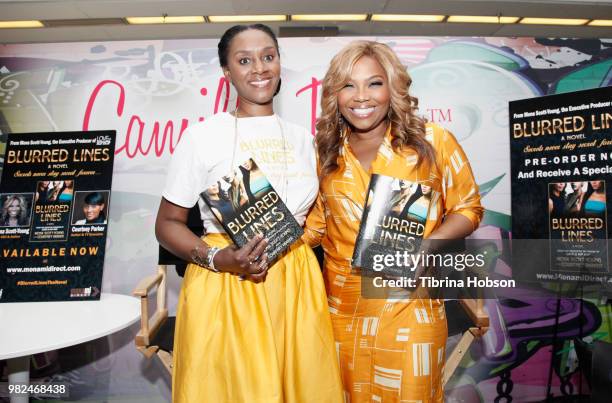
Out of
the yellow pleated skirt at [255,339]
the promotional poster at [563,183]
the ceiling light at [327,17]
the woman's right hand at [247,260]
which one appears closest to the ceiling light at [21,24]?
the ceiling light at [327,17]

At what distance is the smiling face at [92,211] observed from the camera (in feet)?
9.16

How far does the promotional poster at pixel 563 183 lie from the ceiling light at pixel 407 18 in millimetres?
1755

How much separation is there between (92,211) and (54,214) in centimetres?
23

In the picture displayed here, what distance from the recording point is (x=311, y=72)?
3.13m

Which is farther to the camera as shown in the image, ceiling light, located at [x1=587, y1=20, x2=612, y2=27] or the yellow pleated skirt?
ceiling light, located at [x1=587, y1=20, x2=612, y2=27]

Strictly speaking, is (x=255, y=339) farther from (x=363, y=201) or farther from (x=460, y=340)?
(x=460, y=340)

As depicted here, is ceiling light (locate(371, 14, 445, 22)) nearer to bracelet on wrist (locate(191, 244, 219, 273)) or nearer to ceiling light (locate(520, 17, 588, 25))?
ceiling light (locate(520, 17, 588, 25))

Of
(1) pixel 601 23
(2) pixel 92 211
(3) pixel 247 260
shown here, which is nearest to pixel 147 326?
(2) pixel 92 211

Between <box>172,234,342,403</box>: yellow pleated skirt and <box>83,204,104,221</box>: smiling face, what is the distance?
5.00 ft

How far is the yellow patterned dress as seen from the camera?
5.05ft

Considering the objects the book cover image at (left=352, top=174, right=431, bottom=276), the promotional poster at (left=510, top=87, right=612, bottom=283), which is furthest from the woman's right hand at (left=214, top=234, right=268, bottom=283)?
the promotional poster at (left=510, top=87, right=612, bottom=283)

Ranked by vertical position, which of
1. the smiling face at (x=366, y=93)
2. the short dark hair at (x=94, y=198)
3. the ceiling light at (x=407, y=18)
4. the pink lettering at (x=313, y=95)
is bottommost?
the short dark hair at (x=94, y=198)

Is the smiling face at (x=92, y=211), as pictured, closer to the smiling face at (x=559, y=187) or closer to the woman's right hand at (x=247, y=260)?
the woman's right hand at (x=247, y=260)

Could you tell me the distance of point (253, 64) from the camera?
1.64 metres
